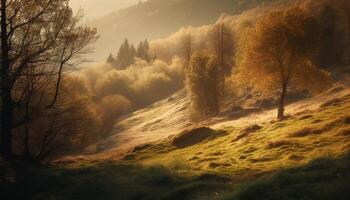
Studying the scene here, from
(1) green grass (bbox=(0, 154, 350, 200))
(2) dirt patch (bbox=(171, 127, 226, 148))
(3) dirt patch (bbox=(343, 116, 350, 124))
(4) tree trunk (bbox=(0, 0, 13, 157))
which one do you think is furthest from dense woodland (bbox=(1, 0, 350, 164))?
(3) dirt patch (bbox=(343, 116, 350, 124))

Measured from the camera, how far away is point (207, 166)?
3534cm

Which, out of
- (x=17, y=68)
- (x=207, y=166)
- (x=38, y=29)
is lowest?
(x=207, y=166)

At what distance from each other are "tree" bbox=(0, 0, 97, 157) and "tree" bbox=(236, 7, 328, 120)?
114 feet

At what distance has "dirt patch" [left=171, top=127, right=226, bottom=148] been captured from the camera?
189 ft

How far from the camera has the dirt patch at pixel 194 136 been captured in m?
57.7

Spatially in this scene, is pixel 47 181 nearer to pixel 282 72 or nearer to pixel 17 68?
pixel 17 68

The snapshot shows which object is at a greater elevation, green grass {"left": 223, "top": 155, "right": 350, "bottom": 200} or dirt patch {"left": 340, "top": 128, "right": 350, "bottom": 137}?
dirt patch {"left": 340, "top": 128, "right": 350, "bottom": 137}

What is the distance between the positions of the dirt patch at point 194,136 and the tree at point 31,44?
29.2m

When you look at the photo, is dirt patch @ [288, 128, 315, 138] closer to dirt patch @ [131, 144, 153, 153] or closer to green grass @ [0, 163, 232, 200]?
green grass @ [0, 163, 232, 200]

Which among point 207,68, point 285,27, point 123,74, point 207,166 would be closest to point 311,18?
point 285,27

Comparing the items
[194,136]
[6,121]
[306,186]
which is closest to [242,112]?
[194,136]

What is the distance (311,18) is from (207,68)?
40.5 meters

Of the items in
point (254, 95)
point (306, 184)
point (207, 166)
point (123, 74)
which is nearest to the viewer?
point (306, 184)

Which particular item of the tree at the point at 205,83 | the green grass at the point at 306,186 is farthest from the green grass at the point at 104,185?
the tree at the point at 205,83
